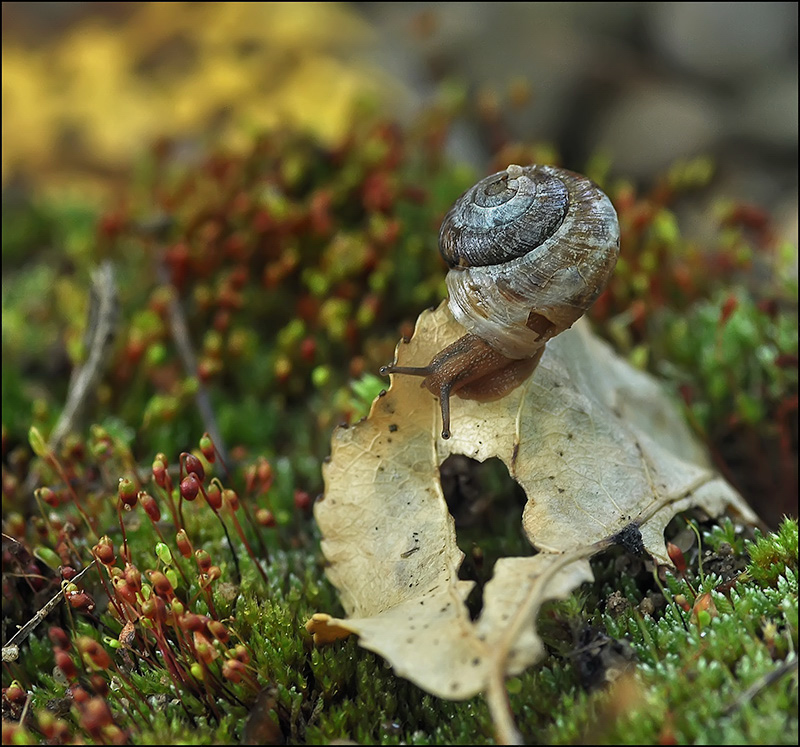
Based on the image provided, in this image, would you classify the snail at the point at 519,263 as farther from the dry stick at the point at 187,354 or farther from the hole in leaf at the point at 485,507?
the dry stick at the point at 187,354

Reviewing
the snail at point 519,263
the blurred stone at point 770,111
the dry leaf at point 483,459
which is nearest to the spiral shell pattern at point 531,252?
the snail at point 519,263

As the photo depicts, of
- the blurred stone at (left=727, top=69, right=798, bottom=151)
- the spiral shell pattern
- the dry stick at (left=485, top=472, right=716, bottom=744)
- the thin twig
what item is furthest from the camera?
the blurred stone at (left=727, top=69, right=798, bottom=151)

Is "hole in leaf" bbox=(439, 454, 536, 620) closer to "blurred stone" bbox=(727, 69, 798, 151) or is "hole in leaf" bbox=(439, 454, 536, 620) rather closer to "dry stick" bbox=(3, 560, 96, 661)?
"dry stick" bbox=(3, 560, 96, 661)

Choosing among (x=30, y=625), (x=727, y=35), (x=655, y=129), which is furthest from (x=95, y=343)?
(x=727, y=35)

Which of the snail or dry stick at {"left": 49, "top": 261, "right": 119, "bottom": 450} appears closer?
the snail

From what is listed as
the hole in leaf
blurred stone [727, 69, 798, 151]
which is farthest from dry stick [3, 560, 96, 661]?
blurred stone [727, 69, 798, 151]

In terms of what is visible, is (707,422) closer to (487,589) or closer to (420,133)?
(487,589)

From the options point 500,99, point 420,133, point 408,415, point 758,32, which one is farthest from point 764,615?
point 758,32
